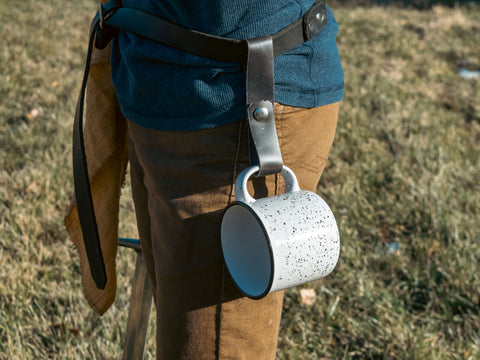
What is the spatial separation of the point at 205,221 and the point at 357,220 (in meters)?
1.76

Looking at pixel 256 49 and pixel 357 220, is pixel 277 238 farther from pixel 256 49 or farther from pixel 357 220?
pixel 357 220

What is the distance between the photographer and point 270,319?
3.19ft

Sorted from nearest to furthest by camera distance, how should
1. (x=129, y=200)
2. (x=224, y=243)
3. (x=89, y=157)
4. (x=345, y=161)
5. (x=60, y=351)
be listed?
(x=224, y=243) → (x=89, y=157) → (x=60, y=351) → (x=129, y=200) → (x=345, y=161)

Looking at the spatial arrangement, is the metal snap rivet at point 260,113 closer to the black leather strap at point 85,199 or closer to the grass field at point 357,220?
the black leather strap at point 85,199

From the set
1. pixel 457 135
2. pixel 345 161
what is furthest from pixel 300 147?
pixel 457 135

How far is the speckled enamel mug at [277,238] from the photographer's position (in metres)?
0.83

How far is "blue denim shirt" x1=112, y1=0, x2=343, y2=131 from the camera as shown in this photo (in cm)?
86

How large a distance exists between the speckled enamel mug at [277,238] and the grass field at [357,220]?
42.0 inches

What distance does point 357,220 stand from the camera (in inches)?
101

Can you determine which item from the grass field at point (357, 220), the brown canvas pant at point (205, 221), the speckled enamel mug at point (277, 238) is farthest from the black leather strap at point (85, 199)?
the grass field at point (357, 220)

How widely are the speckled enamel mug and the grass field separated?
1067 millimetres

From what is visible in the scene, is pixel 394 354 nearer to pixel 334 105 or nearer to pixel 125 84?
pixel 334 105

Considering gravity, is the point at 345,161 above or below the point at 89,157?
below

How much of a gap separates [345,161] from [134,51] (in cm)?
233
